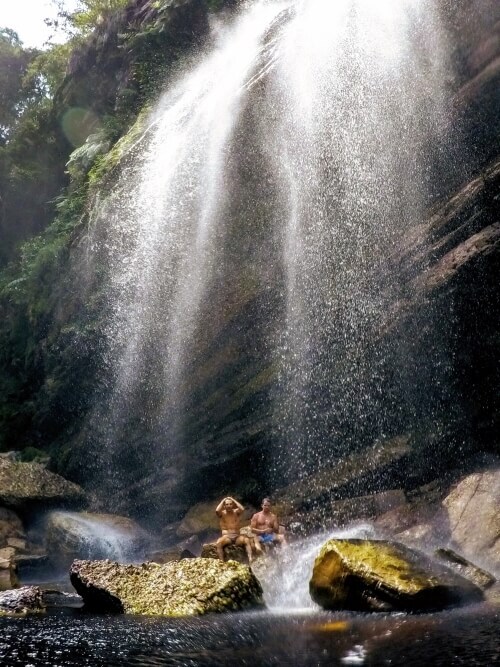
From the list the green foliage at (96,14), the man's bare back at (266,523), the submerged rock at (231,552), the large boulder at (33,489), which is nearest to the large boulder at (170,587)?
the submerged rock at (231,552)

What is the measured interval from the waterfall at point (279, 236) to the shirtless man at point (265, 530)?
9.14ft

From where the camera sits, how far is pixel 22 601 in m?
8.17

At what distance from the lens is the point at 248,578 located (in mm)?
8055

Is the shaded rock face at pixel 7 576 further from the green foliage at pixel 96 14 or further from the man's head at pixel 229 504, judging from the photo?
the green foliage at pixel 96 14

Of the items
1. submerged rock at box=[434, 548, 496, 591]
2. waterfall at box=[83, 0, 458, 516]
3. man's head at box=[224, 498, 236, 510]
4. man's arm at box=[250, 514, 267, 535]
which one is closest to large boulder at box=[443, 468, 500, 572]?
submerged rock at box=[434, 548, 496, 591]

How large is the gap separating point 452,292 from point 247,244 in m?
4.86

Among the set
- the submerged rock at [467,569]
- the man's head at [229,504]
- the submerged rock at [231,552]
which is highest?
the man's head at [229,504]

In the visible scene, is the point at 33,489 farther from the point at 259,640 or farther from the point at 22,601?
the point at 259,640

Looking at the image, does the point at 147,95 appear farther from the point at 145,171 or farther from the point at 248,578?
the point at 248,578

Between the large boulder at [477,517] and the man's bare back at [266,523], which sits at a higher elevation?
the man's bare back at [266,523]

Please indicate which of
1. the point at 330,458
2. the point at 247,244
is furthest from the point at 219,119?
the point at 330,458

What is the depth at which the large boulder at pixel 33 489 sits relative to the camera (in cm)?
1575

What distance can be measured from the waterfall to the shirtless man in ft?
9.14

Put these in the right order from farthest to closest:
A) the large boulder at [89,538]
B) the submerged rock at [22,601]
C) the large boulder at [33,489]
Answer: the large boulder at [33,489] → the large boulder at [89,538] → the submerged rock at [22,601]
